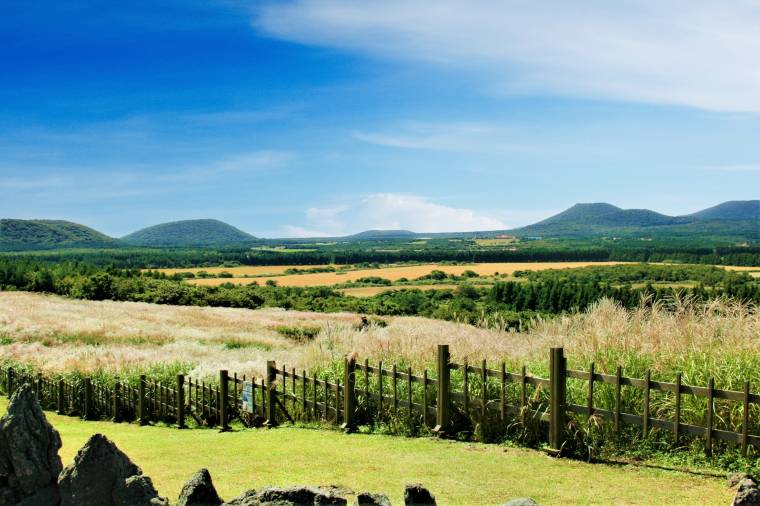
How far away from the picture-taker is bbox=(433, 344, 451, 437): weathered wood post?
1095 cm

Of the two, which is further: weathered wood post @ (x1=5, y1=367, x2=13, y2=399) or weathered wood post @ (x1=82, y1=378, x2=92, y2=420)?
weathered wood post @ (x1=5, y1=367, x2=13, y2=399)

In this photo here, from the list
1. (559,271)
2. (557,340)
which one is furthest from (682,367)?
(559,271)

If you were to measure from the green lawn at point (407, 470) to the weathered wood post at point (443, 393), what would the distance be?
1.11 feet

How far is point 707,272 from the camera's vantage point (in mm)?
117375

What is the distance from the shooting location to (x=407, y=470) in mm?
9164

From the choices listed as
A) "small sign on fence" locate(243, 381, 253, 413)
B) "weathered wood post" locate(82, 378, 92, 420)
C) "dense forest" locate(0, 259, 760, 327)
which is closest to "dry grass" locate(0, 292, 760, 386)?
"small sign on fence" locate(243, 381, 253, 413)

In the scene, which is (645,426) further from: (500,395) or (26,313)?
(26,313)

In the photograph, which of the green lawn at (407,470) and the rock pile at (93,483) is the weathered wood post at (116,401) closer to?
the green lawn at (407,470)

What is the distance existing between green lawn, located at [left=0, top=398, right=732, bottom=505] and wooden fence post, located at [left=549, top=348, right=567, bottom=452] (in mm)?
328

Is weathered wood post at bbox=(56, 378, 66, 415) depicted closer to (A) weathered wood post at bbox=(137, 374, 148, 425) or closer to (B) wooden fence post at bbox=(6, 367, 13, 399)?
(B) wooden fence post at bbox=(6, 367, 13, 399)

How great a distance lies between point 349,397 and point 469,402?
7.85 ft

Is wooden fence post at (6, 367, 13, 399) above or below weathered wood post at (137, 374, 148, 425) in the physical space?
below

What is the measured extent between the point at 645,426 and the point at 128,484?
6.63 metres

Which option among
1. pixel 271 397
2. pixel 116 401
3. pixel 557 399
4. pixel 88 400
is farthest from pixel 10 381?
pixel 557 399
